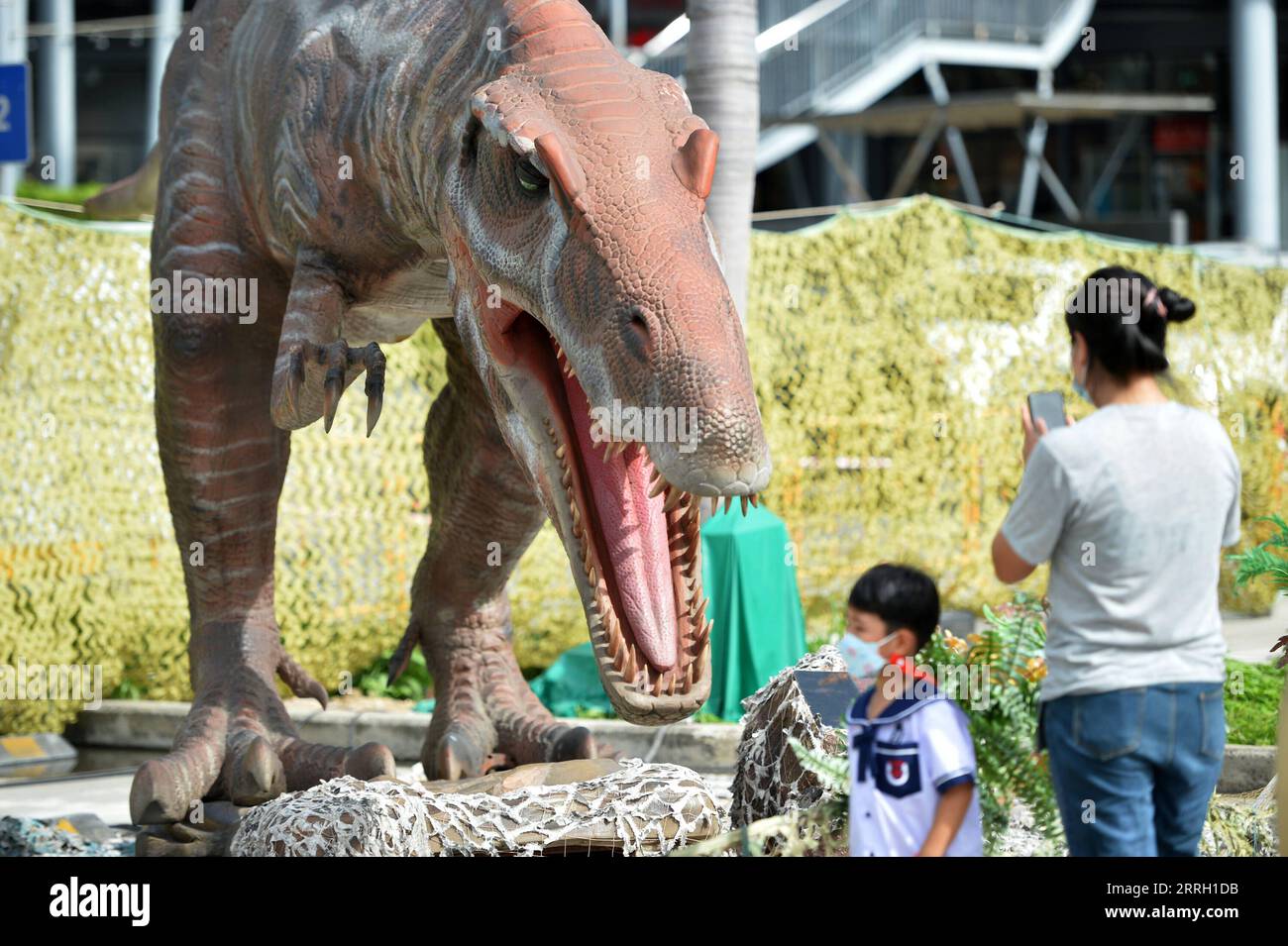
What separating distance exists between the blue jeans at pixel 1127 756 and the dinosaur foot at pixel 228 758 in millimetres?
2199

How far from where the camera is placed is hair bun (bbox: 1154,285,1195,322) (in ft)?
10.8

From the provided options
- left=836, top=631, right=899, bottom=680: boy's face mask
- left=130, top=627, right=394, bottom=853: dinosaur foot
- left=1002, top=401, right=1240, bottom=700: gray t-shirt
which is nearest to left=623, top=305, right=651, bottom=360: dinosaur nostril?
left=1002, top=401, right=1240, bottom=700: gray t-shirt

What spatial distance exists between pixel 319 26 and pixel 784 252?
5280mm

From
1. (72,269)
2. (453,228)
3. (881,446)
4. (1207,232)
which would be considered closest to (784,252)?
(881,446)

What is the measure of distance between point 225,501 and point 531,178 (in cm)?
180

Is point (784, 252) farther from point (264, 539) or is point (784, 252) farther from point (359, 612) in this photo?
point (264, 539)

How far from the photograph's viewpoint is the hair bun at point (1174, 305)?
3.30 meters

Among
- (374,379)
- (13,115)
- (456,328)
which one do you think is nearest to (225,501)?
(456,328)

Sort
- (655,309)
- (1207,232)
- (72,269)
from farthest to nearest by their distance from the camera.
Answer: (1207,232), (72,269), (655,309)

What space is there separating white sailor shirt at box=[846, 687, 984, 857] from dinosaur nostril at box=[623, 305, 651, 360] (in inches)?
31.0

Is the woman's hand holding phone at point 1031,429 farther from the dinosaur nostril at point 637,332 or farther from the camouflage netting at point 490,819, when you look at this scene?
the camouflage netting at point 490,819

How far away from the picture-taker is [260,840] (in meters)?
4.05

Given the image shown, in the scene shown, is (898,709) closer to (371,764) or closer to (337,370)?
(337,370)

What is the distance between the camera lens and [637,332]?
10.8ft
